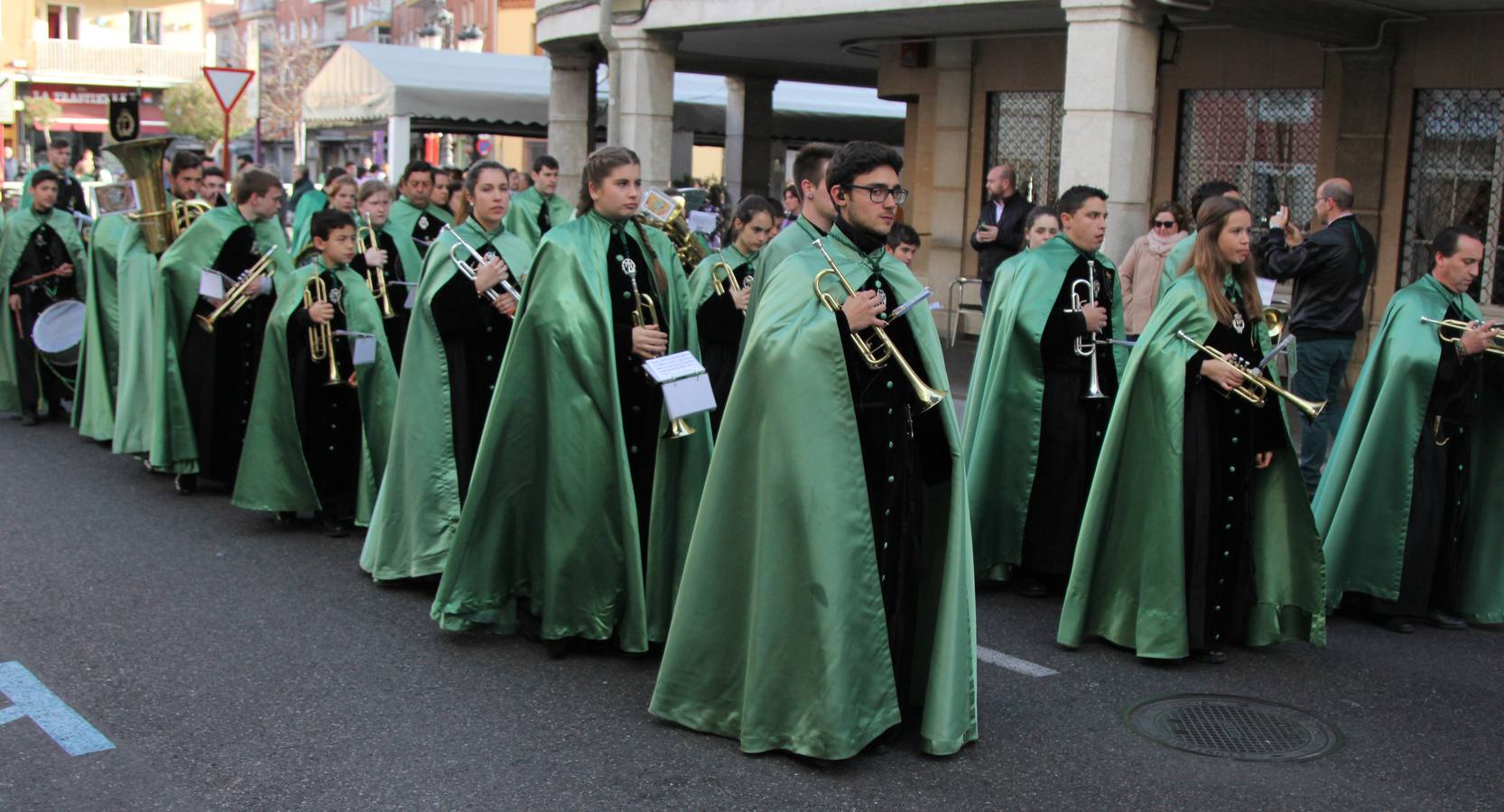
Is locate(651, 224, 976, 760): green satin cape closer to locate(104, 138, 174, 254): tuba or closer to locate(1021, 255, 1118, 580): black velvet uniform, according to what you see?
locate(1021, 255, 1118, 580): black velvet uniform

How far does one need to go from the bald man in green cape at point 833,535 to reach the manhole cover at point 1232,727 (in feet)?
2.59

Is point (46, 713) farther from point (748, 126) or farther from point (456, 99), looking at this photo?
point (748, 126)

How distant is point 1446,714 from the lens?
18.7 ft

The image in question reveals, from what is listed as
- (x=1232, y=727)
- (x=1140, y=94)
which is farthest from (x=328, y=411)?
(x=1140, y=94)

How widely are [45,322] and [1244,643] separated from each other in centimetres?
851

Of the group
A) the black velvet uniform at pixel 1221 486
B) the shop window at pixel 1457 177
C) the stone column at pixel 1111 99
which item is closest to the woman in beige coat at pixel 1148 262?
the stone column at pixel 1111 99

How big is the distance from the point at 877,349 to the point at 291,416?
4.19 meters

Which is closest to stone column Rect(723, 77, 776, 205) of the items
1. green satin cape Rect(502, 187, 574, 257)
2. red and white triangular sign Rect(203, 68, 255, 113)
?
red and white triangular sign Rect(203, 68, 255, 113)

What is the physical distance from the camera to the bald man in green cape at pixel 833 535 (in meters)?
4.77

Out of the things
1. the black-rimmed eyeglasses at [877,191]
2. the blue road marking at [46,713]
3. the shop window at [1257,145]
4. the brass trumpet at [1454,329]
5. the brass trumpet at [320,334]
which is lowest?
the blue road marking at [46,713]

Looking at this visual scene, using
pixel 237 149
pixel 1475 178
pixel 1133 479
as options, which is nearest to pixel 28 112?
pixel 237 149

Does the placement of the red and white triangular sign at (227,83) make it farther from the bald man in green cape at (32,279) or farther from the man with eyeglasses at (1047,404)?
the man with eyeglasses at (1047,404)

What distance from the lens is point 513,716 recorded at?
212 inches

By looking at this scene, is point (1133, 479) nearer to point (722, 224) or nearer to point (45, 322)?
point (45, 322)
